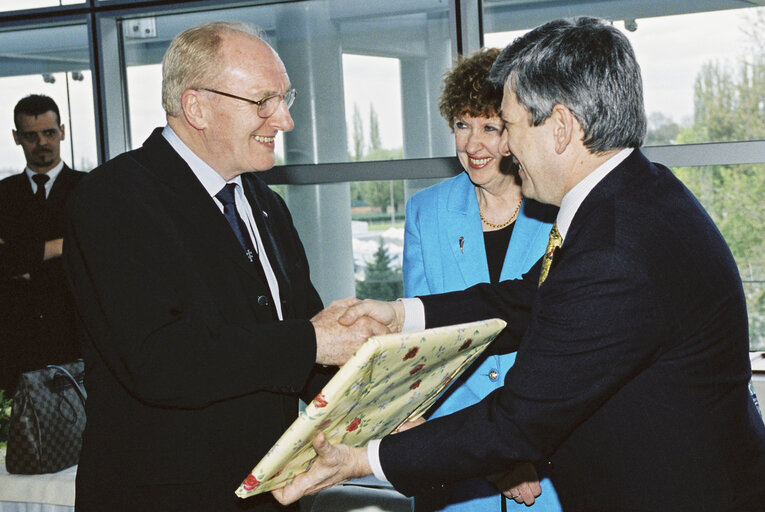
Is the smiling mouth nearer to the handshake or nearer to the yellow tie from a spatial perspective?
the handshake

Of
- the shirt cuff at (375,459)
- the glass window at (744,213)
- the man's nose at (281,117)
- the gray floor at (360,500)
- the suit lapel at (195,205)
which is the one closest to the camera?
the shirt cuff at (375,459)

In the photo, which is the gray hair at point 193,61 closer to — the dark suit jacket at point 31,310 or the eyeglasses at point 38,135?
the dark suit jacket at point 31,310

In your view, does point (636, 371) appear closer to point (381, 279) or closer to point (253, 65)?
point (253, 65)

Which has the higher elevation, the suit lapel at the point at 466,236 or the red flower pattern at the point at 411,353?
the suit lapel at the point at 466,236

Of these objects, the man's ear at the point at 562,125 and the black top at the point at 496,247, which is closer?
the man's ear at the point at 562,125

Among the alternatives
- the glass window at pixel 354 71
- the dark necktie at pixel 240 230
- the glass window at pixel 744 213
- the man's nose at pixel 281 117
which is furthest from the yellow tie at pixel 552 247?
the glass window at pixel 354 71

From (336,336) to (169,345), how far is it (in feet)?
1.20

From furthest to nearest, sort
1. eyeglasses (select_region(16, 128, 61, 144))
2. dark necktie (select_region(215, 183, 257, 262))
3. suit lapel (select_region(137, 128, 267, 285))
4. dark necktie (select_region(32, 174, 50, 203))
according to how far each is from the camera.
Result: 1. eyeglasses (select_region(16, 128, 61, 144))
2. dark necktie (select_region(32, 174, 50, 203))
3. dark necktie (select_region(215, 183, 257, 262))
4. suit lapel (select_region(137, 128, 267, 285))

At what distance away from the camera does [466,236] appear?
2359 mm

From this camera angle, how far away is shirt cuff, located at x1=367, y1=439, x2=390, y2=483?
154 cm

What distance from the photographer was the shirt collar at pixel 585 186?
1488 mm

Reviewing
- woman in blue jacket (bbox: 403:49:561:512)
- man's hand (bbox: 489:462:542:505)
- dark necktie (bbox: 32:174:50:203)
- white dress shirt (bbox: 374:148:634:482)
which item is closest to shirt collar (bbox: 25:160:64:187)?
dark necktie (bbox: 32:174:50:203)

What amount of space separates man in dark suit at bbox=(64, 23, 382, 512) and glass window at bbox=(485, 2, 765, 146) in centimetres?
240

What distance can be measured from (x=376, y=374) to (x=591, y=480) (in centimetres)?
42
